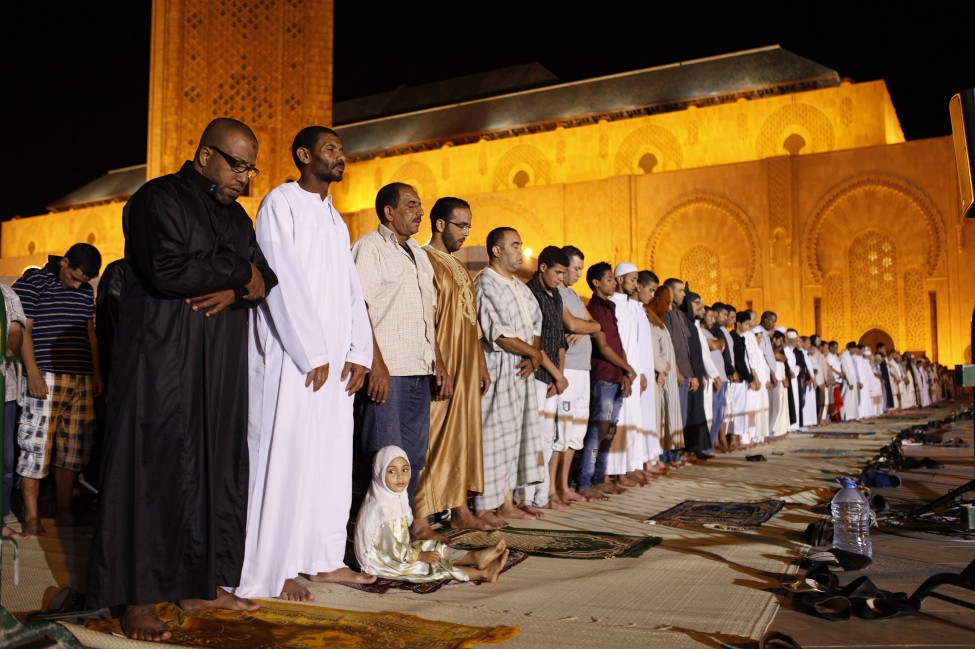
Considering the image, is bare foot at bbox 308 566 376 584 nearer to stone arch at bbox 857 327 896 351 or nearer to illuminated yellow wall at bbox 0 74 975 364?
illuminated yellow wall at bbox 0 74 975 364

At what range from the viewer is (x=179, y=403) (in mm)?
2287

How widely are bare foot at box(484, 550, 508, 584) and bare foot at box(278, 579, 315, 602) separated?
1.91 feet

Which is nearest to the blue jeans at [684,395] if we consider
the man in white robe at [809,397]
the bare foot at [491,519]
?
the bare foot at [491,519]

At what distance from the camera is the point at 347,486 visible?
116 inches

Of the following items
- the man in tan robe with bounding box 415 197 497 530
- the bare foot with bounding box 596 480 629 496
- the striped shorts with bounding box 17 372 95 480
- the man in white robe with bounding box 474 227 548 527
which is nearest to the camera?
the man in tan robe with bounding box 415 197 497 530

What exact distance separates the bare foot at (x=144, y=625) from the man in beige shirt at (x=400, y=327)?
1.21 meters

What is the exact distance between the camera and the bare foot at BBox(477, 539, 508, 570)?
2826 millimetres

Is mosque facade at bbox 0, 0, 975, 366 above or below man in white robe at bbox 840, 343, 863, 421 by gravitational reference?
above

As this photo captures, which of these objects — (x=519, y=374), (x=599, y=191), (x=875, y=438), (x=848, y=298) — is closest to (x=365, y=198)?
(x=599, y=191)

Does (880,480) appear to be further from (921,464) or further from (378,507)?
(378,507)

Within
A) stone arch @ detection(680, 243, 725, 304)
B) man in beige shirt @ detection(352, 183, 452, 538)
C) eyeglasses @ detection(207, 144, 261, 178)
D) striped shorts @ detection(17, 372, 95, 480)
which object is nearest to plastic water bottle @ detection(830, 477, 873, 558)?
man in beige shirt @ detection(352, 183, 452, 538)

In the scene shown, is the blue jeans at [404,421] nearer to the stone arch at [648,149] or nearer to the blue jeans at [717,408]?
the blue jeans at [717,408]

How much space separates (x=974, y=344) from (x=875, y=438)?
817 cm

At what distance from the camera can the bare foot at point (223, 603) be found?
7.95ft
